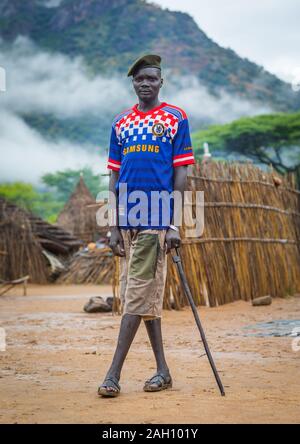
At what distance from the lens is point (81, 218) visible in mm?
25016

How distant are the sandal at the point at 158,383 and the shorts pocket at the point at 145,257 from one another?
535 mm

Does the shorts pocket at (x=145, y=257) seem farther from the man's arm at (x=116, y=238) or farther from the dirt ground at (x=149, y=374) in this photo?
the dirt ground at (x=149, y=374)

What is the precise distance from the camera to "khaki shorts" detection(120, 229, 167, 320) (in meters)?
3.51

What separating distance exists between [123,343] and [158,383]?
28 cm

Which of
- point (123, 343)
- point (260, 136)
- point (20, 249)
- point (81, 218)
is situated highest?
point (260, 136)

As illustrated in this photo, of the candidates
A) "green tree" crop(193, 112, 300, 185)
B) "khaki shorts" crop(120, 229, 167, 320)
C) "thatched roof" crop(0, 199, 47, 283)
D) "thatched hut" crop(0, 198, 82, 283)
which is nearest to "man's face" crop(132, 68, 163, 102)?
"khaki shorts" crop(120, 229, 167, 320)

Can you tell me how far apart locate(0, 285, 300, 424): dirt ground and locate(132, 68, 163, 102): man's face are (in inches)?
63.7

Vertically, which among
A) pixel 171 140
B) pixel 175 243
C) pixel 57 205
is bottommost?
pixel 175 243

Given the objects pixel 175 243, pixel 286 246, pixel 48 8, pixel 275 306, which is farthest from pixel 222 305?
pixel 48 8

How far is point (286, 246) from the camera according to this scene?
10695 millimetres

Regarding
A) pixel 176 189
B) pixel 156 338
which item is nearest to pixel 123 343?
pixel 156 338

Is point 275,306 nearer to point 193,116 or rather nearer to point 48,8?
point 193,116

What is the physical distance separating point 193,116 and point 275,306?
206 feet

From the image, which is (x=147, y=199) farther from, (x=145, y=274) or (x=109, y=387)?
(x=109, y=387)
